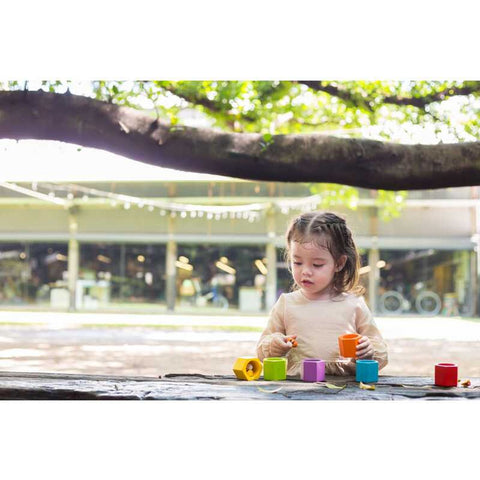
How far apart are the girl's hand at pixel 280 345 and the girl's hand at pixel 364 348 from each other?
8.5 inches

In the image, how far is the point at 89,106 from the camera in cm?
331

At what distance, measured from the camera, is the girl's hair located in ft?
7.79

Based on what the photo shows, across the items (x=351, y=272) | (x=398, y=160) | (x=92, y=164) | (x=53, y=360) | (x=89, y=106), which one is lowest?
(x=53, y=360)

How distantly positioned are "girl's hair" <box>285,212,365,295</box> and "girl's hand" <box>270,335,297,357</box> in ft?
0.97

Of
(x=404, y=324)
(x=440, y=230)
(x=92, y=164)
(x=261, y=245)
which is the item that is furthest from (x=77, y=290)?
(x=440, y=230)

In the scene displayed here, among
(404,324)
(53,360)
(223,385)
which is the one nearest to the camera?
(223,385)

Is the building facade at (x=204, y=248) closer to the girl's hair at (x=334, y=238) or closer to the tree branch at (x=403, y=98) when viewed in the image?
the tree branch at (x=403, y=98)

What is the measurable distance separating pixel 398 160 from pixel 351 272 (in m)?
0.90

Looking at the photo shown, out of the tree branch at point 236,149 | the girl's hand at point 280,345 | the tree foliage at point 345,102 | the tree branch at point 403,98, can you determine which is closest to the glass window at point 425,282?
the tree foliage at point 345,102

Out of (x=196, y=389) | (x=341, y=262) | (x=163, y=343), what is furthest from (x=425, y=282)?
(x=196, y=389)

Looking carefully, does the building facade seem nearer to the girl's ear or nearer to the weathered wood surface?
the girl's ear

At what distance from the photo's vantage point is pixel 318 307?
7.86 ft

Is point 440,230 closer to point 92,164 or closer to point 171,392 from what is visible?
point 92,164

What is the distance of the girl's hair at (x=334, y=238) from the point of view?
2.38m
